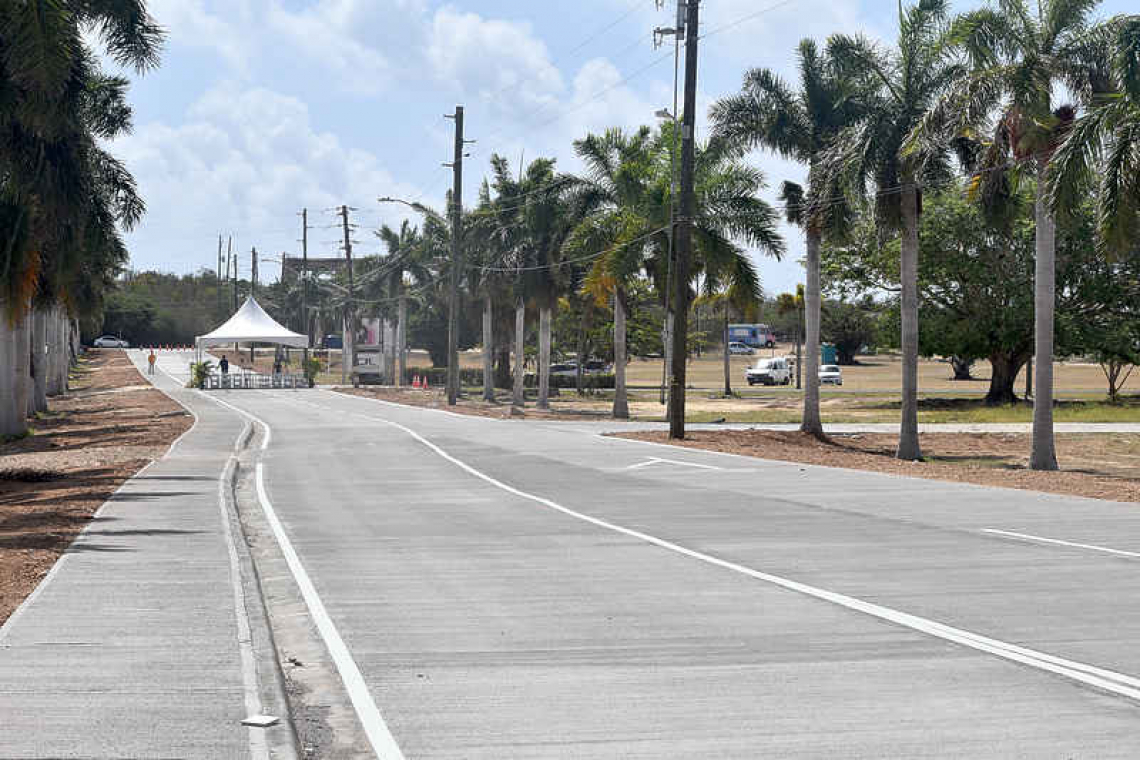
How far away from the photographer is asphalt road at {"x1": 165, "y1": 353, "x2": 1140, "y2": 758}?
21.5 feet

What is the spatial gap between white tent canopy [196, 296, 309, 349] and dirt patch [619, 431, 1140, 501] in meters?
41.5

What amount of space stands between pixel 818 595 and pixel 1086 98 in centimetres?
2024

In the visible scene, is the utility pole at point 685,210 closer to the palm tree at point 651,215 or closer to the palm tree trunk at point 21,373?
the palm tree at point 651,215

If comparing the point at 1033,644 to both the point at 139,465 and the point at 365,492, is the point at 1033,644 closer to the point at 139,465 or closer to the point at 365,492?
the point at 365,492

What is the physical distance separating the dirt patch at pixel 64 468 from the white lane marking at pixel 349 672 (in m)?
2.19

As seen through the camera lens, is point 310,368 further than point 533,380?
No

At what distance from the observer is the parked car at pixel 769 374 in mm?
92188

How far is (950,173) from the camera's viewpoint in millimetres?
33594

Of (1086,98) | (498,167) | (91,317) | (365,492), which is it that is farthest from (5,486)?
(498,167)

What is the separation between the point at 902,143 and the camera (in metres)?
Answer: 31.8

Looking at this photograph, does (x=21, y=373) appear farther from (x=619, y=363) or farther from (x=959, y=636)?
(x=959, y=636)

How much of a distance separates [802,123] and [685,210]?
221 inches

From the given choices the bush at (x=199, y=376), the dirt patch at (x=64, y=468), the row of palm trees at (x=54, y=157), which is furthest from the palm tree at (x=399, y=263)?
the row of palm trees at (x=54, y=157)

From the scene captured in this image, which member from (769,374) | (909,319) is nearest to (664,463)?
(909,319)
